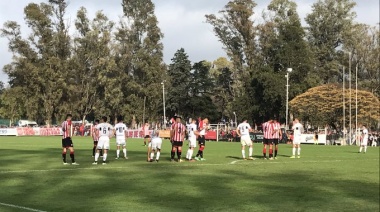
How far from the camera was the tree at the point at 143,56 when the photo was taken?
303 feet

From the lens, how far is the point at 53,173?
67.6ft

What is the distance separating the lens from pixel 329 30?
8956cm

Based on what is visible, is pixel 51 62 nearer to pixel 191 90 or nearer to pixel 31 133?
pixel 31 133

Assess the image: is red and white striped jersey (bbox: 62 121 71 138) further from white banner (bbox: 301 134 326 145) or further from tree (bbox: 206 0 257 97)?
tree (bbox: 206 0 257 97)

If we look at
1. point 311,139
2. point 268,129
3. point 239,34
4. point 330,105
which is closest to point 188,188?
point 268,129

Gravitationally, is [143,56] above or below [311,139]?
above

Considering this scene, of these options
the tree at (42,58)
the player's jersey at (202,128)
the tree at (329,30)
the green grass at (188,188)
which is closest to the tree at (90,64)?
the tree at (42,58)

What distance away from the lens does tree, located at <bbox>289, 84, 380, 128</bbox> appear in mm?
70375

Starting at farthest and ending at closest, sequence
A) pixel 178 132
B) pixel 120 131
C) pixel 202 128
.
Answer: pixel 202 128
pixel 120 131
pixel 178 132

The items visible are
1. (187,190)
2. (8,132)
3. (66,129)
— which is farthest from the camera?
(8,132)

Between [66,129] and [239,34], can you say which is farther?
[239,34]

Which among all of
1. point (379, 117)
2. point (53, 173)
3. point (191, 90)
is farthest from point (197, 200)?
point (191, 90)

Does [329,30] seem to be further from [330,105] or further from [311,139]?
[311,139]

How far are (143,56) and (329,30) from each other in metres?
28.8
